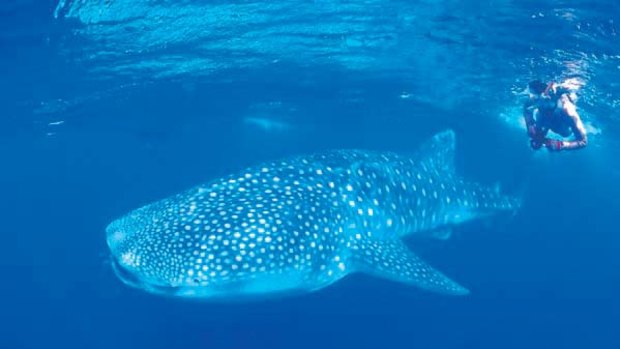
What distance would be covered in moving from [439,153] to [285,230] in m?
5.81

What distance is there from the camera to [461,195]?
1146 cm

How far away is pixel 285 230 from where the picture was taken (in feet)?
22.5

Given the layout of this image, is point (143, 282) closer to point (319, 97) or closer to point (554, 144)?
point (554, 144)

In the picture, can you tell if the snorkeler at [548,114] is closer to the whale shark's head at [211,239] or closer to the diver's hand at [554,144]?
the diver's hand at [554,144]

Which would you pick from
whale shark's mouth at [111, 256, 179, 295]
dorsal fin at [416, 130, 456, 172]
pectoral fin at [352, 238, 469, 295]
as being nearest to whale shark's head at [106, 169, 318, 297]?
whale shark's mouth at [111, 256, 179, 295]

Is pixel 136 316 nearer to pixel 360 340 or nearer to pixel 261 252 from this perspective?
pixel 360 340

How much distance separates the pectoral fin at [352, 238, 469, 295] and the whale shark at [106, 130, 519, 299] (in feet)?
0.06

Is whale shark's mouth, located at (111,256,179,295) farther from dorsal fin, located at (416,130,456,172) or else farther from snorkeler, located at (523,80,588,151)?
dorsal fin, located at (416,130,456,172)

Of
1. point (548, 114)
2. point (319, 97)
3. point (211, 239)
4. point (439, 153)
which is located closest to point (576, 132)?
point (548, 114)

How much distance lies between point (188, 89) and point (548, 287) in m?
16.6

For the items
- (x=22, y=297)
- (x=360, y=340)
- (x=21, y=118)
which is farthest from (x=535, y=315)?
(x=21, y=118)

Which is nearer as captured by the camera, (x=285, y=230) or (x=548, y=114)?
(x=285, y=230)

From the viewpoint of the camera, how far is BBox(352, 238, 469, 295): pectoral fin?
754 cm

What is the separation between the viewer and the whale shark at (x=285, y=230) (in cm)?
594
